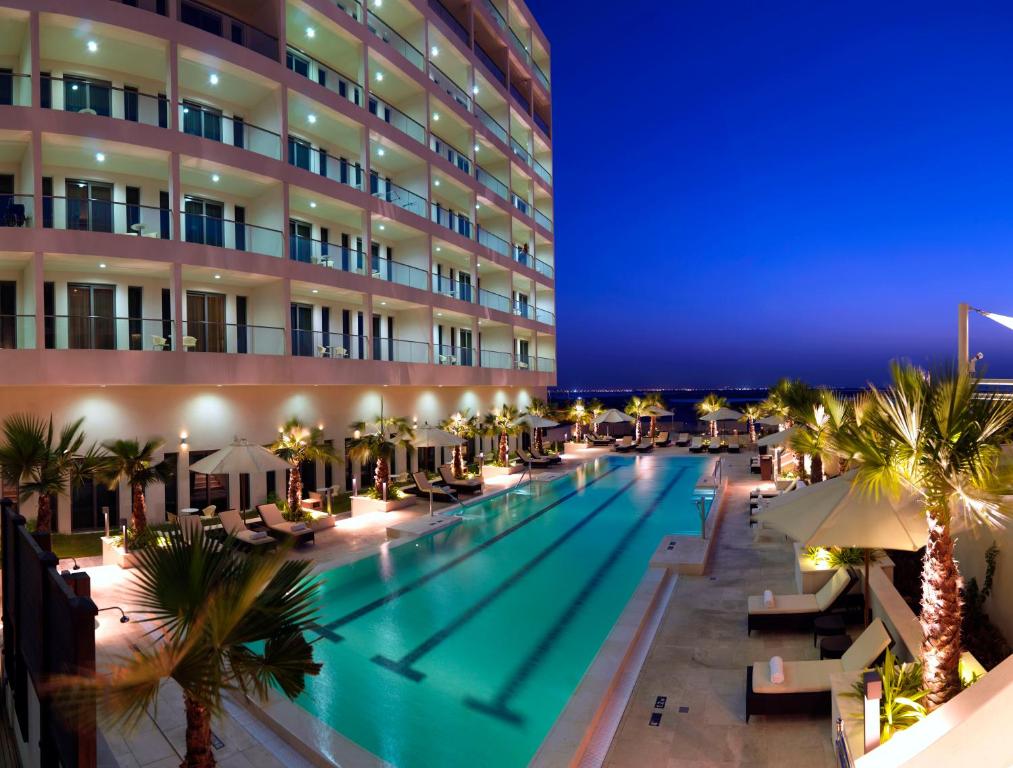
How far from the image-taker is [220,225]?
18578mm

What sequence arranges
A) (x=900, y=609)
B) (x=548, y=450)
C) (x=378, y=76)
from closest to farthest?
(x=900, y=609)
(x=378, y=76)
(x=548, y=450)

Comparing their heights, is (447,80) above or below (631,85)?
below

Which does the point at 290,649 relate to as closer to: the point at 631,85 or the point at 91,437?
the point at 91,437

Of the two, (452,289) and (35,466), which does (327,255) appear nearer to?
(452,289)

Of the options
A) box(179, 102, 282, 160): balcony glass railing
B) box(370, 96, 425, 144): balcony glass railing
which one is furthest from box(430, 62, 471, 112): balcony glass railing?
box(179, 102, 282, 160): balcony glass railing

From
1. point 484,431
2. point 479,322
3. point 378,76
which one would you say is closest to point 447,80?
point 378,76

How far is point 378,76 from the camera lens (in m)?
25.7

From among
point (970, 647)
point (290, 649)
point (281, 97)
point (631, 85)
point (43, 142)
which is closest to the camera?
point (290, 649)

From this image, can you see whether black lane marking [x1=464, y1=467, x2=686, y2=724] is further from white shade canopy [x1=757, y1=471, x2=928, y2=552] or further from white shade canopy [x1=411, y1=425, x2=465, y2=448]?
white shade canopy [x1=411, y1=425, x2=465, y2=448]

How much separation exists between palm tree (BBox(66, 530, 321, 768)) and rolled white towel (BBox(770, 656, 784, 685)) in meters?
5.32

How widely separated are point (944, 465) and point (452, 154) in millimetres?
29873

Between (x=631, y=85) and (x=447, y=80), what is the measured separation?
194 ft

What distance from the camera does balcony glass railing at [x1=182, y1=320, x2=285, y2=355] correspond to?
60.4ft

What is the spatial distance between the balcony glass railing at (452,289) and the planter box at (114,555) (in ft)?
55.4
